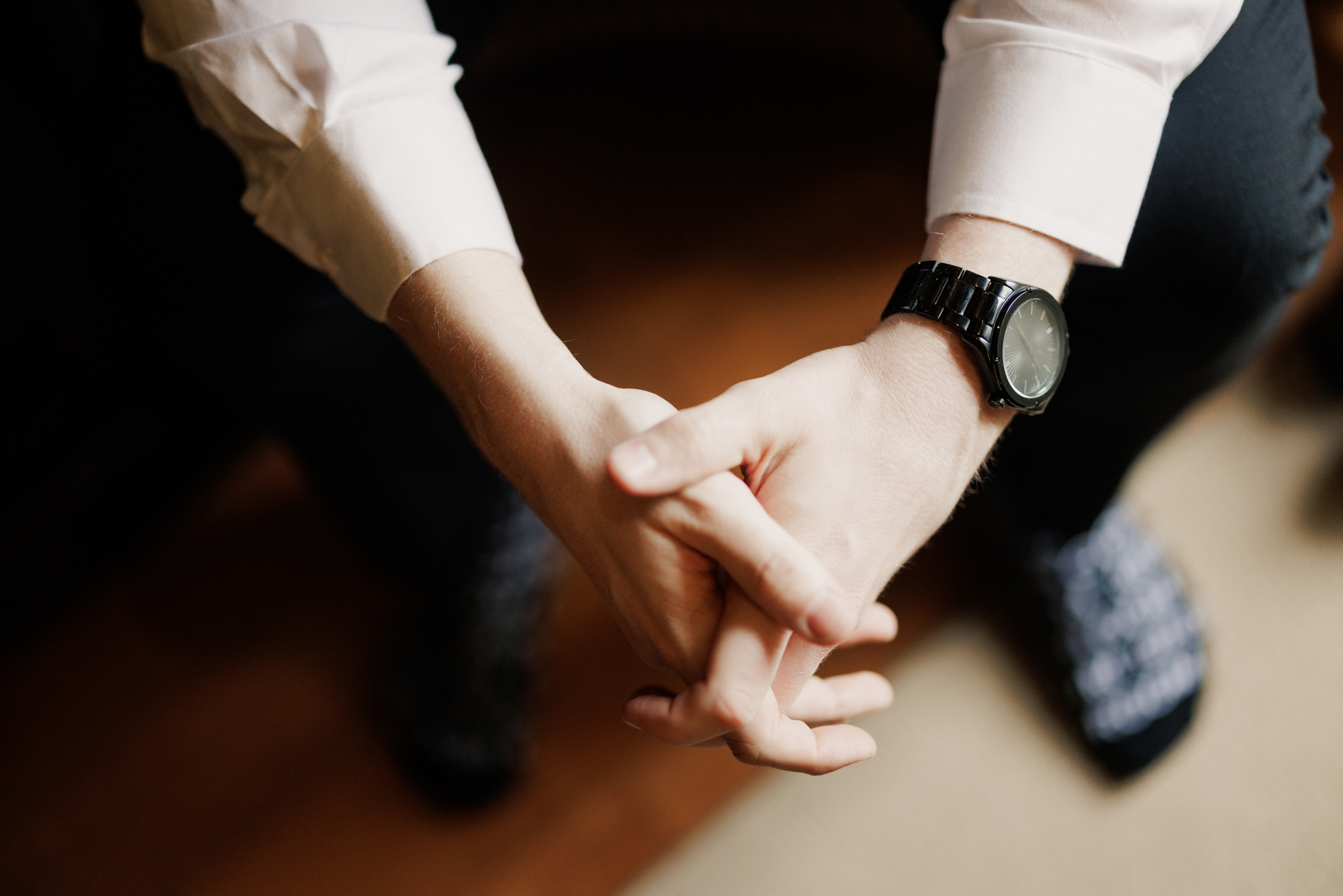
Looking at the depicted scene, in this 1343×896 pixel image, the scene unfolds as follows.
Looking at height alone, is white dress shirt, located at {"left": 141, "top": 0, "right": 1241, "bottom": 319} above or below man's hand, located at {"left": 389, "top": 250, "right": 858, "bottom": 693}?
above

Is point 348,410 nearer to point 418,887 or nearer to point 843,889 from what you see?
point 418,887

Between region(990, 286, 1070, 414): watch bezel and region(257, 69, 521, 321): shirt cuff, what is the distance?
38cm

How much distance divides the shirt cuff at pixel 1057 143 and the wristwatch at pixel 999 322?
0.06m

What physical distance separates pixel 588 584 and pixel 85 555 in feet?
2.40

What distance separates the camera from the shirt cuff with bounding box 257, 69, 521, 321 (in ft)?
1.95

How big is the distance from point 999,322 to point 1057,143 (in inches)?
5.8

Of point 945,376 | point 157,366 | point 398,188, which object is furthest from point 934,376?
point 157,366

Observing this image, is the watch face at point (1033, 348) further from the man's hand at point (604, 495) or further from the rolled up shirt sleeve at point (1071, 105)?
the man's hand at point (604, 495)

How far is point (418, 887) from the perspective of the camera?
3.16 ft

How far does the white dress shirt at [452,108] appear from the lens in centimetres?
58

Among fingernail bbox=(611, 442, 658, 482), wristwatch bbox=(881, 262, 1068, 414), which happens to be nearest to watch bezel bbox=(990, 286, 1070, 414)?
wristwatch bbox=(881, 262, 1068, 414)

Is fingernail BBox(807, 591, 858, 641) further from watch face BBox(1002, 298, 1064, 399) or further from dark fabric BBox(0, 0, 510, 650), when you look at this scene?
dark fabric BBox(0, 0, 510, 650)

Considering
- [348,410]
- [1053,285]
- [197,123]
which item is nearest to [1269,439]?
[1053,285]

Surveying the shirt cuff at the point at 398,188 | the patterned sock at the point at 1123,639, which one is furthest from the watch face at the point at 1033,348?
the patterned sock at the point at 1123,639
